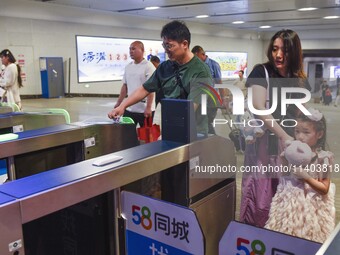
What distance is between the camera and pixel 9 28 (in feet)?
29.7

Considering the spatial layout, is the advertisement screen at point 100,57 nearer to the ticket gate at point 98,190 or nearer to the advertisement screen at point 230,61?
the advertisement screen at point 230,61

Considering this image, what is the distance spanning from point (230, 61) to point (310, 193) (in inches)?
634

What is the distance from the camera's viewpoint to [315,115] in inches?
54.9

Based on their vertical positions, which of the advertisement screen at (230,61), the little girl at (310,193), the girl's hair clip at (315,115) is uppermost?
the advertisement screen at (230,61)

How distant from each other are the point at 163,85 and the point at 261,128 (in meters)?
0.65

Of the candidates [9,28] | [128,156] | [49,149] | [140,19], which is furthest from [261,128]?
[140,19]

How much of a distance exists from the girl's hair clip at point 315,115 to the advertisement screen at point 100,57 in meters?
10.1

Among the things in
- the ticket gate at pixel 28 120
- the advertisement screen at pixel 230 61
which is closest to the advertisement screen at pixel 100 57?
the advertisement screen at pixel 230 61

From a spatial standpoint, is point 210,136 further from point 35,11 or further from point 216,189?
point 35,11

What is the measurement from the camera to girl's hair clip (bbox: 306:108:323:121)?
1392mm

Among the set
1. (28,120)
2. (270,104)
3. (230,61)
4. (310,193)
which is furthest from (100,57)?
(310,193)

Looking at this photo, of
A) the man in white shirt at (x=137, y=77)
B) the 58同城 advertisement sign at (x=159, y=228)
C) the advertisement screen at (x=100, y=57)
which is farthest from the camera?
the advertisement screen at (x=100, y=57)

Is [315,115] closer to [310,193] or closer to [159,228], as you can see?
[310,193]

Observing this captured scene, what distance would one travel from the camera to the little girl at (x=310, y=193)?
55.2 inches
